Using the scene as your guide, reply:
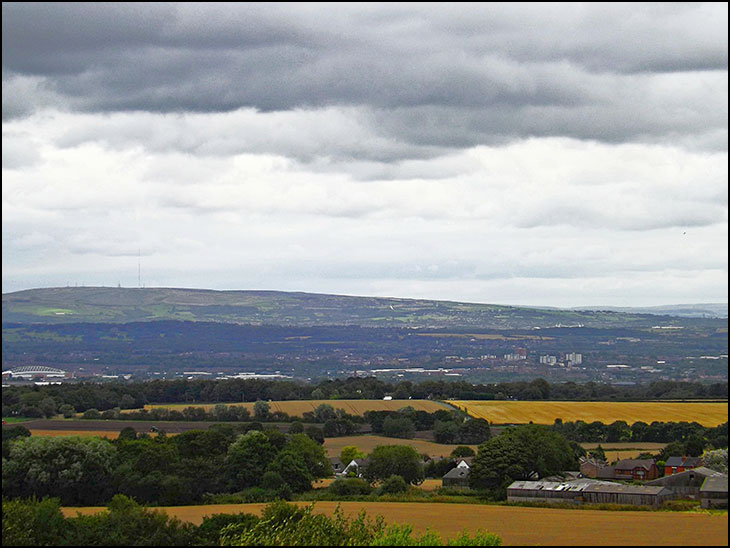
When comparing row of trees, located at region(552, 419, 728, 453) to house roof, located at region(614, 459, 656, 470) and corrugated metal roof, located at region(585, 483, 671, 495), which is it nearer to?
house roof, located at region(614, 459, 656, 470)

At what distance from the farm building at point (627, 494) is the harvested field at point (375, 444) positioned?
2115 centimetres

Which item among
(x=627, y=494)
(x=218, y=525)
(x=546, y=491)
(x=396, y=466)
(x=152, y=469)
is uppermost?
(x=218, y=525)

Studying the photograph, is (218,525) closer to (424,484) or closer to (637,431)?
(424,484)

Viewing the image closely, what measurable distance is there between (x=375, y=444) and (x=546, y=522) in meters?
34.2

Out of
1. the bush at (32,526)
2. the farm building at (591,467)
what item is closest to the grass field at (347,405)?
the farm building at (591,467)

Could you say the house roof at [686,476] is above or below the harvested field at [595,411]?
above

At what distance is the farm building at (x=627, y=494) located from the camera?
48.6 meters

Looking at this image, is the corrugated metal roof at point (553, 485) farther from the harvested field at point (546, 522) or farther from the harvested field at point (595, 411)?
the harvested field at point (595, 411)

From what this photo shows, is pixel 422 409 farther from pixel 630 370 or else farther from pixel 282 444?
pixel 630 370

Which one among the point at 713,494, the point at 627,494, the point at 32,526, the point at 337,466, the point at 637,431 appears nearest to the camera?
the point at 32,526

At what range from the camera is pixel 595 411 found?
92625 mm

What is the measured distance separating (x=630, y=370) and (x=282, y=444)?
126 m

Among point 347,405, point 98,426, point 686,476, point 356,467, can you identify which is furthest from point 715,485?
point 347,405

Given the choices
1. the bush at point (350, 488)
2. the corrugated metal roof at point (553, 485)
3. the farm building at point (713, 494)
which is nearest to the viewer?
the farm building at point (713, 494)
